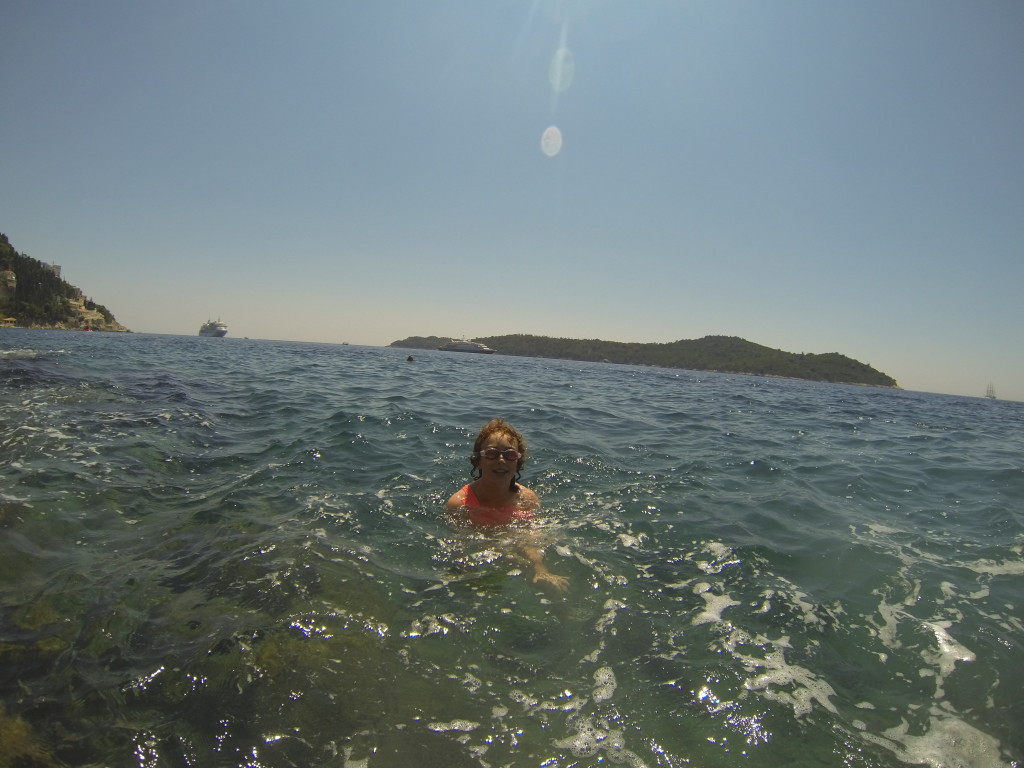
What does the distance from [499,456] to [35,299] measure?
5835 inches

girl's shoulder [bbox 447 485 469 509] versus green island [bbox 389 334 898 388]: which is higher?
green island [bbox 389 334 898 388]

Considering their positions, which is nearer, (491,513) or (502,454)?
(502,454)

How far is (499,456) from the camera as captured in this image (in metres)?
5.70

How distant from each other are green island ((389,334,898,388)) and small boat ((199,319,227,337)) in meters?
116

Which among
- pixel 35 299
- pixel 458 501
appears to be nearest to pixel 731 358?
pixel 458 501

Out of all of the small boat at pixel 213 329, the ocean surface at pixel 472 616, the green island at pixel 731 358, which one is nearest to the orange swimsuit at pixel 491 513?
the ocean surface at pixel 472 616

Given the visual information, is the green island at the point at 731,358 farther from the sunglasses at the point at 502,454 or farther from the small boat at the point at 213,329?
the sunglasses at the point at 502,454

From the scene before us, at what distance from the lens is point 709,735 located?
2.81 meters

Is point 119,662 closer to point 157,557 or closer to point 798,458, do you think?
point 157,557

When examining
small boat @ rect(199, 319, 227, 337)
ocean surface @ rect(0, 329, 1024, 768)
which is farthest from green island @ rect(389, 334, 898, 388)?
ocean surface @ rect(0, 329, 1024, 768)

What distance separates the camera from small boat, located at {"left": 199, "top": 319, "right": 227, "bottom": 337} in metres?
149

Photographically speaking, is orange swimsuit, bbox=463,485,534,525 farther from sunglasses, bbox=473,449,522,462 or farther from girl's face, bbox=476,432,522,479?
sunglasses, bbox=473,449,522,462

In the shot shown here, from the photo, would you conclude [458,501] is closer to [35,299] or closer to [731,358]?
[35,299]

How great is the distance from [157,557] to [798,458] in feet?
38.6
